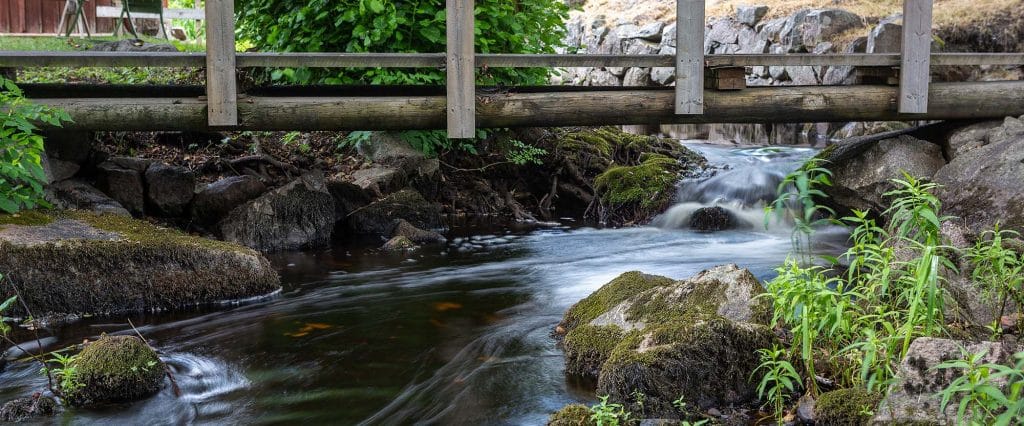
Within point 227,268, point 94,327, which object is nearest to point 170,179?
point 227,268

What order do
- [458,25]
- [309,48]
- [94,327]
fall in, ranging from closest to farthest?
[94,327] < [458,25] < [309,48]

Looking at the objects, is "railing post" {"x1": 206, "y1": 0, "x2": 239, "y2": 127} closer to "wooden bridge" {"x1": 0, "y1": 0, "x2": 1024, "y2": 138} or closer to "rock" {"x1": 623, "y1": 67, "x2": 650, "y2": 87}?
"wooden bridge" {"x1": 0, "y1": 0, "x2": 1024, "y2": 138}

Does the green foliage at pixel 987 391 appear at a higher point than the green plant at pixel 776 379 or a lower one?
higher

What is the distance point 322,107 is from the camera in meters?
8.34

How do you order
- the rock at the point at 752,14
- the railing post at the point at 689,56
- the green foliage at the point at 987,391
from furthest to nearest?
the rock at the point at 752,14
the railing post at the point at 689,56
the green foliage at the point at 987,391

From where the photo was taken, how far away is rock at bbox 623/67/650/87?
20828 millimetres

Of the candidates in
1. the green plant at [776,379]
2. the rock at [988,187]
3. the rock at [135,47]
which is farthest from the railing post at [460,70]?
the rock at [135,47]

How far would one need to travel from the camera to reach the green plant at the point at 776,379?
4266 millimetres

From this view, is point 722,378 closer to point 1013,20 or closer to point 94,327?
point 94,327

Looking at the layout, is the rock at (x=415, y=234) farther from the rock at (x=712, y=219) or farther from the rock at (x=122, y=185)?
the rock at (x=712, y=219)

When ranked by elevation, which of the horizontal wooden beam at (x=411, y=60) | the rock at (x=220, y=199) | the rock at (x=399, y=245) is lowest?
the rock at (x=399, y=245)

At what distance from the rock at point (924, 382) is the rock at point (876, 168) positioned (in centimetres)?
589

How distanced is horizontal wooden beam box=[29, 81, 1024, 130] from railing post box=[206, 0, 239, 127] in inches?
7.5

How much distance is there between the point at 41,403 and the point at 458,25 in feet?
15.4
